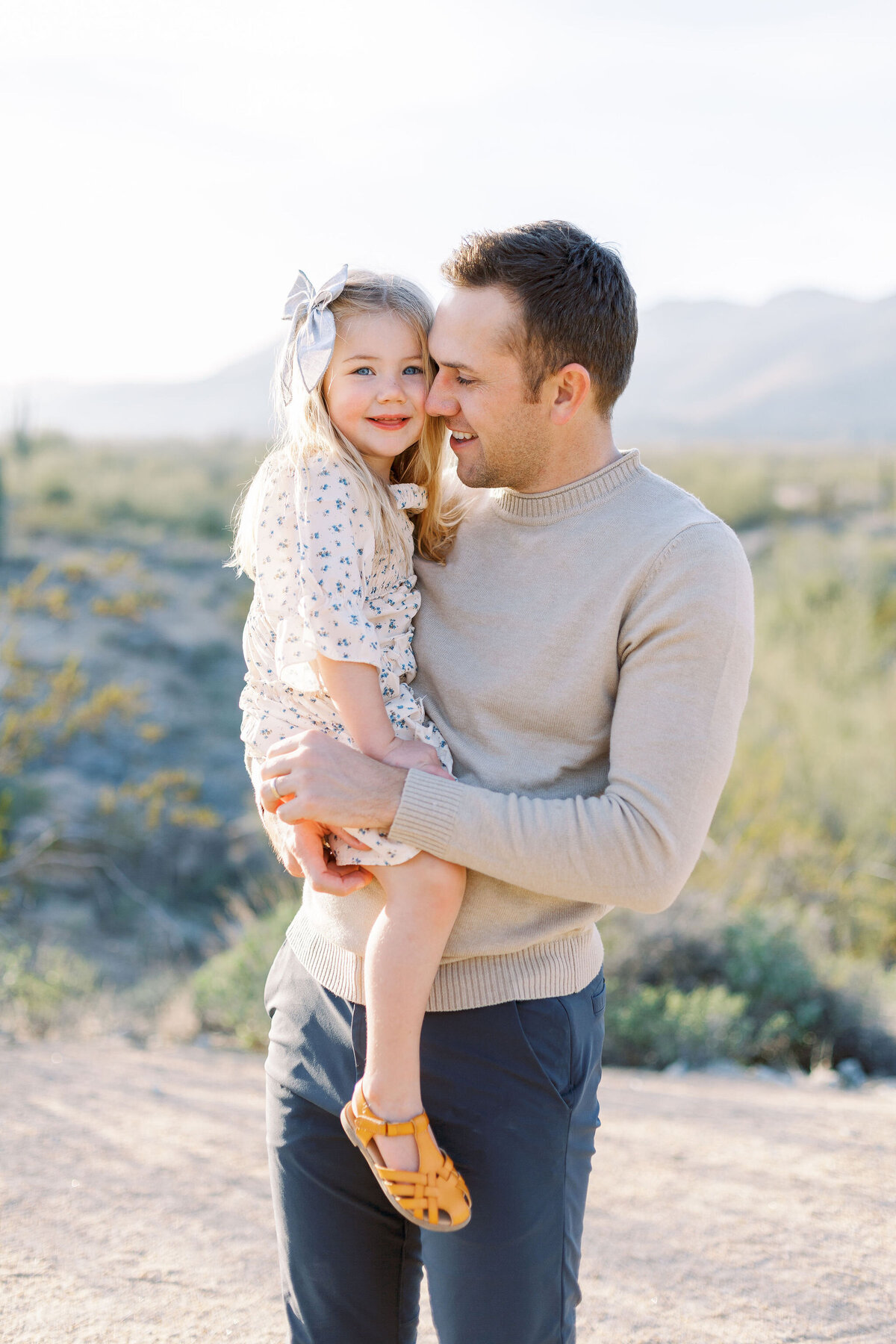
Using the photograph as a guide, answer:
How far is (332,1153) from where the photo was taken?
1.89m

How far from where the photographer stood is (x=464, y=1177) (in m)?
1.79

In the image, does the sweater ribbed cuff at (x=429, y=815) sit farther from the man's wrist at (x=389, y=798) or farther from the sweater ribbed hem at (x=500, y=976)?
the sweater ribbed hem at (x=500, y=976)

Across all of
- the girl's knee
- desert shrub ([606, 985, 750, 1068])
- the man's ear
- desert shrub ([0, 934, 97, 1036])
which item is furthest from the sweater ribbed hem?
desert shrub ([0, 934, 97, 1036])

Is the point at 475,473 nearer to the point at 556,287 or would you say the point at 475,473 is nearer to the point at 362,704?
the point at 556,287

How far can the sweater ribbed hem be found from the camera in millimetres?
1841

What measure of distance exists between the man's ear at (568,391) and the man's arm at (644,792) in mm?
329

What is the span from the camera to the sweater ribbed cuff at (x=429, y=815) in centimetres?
175

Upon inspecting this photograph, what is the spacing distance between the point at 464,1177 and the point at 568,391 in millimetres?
1295

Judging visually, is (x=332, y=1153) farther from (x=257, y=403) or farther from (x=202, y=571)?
(x=257, y=403)

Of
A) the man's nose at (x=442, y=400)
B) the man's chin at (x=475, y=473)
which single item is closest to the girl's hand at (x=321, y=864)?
the man's chin at (x=475, y=473)

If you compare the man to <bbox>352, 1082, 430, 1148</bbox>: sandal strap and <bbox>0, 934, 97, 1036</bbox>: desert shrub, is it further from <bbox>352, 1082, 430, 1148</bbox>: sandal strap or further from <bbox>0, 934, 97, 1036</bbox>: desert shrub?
<bbox>0, 934, 97, 1036</bbox>: desert shrub

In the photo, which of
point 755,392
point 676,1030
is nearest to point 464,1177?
point 676,1030

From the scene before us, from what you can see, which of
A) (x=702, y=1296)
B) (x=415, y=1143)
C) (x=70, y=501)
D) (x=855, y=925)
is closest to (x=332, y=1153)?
(x=415, y=1143)

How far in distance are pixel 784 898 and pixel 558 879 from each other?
6194mm
